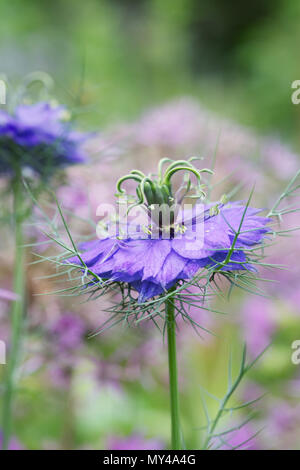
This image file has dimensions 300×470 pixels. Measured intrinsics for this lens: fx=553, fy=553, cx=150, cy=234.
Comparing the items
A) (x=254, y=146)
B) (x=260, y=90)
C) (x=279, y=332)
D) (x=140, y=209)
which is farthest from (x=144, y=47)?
(x=140, y=209)

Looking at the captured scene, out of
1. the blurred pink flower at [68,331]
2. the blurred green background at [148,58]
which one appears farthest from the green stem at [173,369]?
the blurred green background at [148,58]

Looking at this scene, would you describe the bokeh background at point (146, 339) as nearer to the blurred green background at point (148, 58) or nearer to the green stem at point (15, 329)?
the green stem at point (15, 329)

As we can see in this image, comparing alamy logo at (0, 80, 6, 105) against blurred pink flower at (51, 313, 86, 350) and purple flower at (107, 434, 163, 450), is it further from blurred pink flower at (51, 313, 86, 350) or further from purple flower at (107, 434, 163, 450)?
purple flower at (107, 434, 163, 450)

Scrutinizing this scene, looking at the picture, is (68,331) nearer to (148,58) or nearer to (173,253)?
(173,253)

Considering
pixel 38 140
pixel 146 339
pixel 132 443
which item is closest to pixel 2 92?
pixel 38 140

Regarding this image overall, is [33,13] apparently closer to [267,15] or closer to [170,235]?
[267,15]

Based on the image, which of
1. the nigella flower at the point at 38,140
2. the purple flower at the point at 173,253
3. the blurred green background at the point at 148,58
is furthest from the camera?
the blurred green background at the point at 148,58
